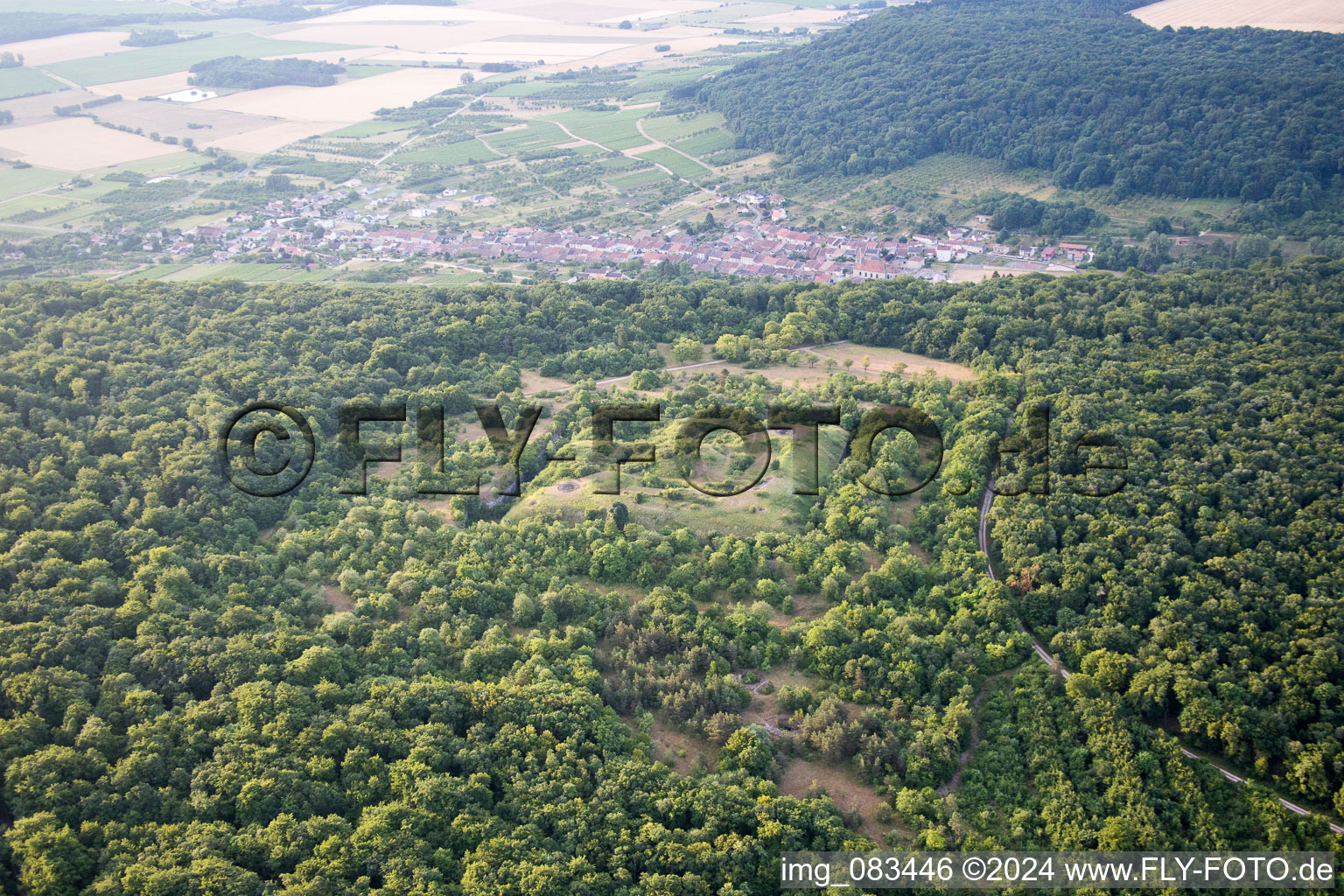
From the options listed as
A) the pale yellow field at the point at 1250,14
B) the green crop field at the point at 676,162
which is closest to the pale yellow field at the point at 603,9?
the green crop field at the point at 676,162

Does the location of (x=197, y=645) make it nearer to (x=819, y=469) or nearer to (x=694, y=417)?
(x=694, y=417)

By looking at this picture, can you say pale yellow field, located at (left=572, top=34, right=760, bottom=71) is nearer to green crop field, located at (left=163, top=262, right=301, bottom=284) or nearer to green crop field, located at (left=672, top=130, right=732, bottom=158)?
green crop field, located at (left=672, top=130, right=732, bottom=158)

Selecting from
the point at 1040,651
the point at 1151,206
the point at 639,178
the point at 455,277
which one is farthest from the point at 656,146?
the point at 1040,651

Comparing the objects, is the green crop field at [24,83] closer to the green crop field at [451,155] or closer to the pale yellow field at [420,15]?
the green crop field at [451,155]

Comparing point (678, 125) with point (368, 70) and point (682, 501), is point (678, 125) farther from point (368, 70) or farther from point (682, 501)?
point (682, 501)

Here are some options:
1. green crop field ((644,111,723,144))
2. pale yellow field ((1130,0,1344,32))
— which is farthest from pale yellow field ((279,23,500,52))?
pale yellow field ((1130,0,1344,32))

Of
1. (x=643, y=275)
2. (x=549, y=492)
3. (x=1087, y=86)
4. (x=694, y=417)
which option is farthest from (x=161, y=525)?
(x=1087, y=86)
